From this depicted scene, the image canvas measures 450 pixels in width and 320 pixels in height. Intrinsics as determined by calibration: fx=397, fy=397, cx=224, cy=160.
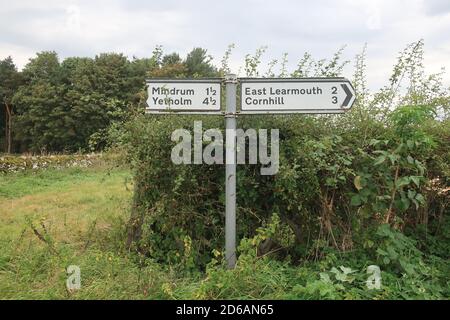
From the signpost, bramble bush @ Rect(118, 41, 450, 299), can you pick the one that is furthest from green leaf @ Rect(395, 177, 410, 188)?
the signpost

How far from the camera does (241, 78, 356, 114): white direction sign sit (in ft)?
12.6

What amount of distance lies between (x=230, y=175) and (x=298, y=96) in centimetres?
101

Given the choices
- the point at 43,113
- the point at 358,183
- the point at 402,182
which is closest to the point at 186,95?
the point at 358,183

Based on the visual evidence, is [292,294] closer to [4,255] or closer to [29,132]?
[4,255]

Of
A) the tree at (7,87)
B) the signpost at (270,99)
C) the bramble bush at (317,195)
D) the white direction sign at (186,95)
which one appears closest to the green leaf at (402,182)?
the bramble bush at (317,195)

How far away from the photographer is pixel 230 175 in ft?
12.5

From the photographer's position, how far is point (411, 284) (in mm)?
3303

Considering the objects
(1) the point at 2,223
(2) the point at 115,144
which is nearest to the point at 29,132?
(1) the point at 2,223

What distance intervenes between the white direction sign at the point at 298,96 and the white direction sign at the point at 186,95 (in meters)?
0.29

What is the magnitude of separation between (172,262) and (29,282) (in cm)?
136

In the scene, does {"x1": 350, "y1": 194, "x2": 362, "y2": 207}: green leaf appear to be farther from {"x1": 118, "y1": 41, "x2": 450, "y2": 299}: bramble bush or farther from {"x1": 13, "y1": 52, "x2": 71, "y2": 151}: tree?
{"x1": 13, "y1": 52, "x2": 71, "y2": 151}: tree

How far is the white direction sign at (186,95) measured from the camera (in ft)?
12.8

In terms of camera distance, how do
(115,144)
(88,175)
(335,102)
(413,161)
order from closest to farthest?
(413,161) → (335,102) → (115,144) → (88,175)

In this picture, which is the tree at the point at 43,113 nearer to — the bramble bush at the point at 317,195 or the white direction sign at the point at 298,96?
the bramble bush at the point at 317,195
